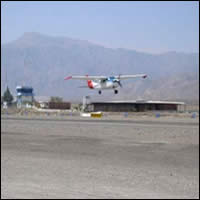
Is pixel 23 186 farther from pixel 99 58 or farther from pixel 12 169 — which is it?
pixel 99 58

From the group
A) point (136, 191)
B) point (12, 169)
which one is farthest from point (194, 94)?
point (12, 169)

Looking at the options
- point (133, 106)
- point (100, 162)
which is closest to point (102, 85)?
point (133, 106)

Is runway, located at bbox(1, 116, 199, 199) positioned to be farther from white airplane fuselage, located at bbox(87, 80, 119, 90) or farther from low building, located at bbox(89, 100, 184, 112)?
low building, located at bbox(89, 100, 184, 112)

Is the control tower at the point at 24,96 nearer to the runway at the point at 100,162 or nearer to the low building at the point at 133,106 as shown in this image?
the low building at the point at 133,106

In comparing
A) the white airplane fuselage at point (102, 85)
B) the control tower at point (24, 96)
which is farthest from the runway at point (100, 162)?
the white airplane fuselage at point (102, 85)

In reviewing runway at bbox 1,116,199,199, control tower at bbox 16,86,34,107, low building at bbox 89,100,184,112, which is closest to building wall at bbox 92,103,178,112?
low building at bbox 89,100,184,112

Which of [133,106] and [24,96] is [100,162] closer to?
[24,96]
